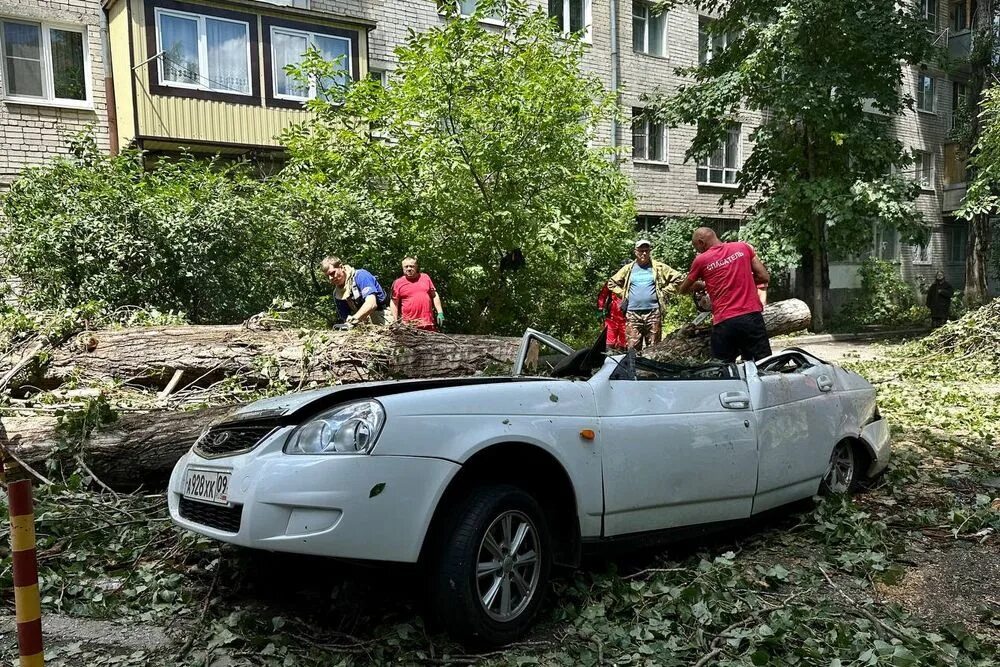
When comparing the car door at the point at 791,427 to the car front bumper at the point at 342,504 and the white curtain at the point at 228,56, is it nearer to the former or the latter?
the car front bumper at the point at 342,504

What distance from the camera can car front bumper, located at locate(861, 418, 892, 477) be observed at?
547cm

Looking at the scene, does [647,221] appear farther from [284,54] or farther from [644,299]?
[644,299]

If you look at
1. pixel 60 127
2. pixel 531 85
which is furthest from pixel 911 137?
pixel 60 127

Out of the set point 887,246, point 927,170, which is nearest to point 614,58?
point 887,246

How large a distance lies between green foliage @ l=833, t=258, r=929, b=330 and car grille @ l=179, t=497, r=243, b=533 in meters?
22.9

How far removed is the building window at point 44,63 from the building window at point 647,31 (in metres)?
15.0

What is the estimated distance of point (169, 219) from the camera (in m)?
10.9

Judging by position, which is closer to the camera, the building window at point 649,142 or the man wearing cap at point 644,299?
the man wearing cap at point 644,299

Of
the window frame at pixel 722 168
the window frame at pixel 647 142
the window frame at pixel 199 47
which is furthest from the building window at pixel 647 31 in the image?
the window frame at pixel 199 47

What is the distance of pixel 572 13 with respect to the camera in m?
22.8

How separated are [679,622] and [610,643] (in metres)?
0.38

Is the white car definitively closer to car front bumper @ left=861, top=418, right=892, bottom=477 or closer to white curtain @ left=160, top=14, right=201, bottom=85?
car front bumper @ left=861, top=418, right=892, bottom=477

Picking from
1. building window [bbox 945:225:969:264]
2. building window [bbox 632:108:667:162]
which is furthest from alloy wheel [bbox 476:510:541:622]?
building window [bbox 945:225:969:264]

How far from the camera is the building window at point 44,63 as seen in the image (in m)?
15.1
